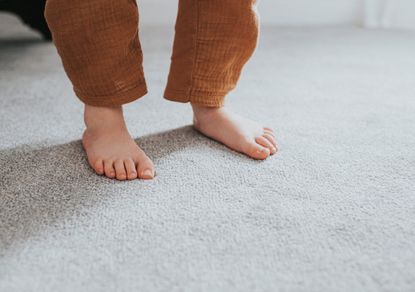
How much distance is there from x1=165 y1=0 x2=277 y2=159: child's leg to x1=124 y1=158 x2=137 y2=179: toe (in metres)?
0.16

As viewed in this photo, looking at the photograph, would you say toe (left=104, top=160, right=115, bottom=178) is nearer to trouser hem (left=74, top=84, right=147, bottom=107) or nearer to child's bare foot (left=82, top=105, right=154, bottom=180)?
child's bare foot (left=82, top=105, right=154, bottom=180)

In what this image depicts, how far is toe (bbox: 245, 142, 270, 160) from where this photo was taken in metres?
0.75

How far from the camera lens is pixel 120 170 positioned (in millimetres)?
685

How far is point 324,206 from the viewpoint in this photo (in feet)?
2.01

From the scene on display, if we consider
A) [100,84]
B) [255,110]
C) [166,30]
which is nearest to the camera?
[100,84]

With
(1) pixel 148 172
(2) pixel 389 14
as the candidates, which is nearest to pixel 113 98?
(1) pixel 148 172

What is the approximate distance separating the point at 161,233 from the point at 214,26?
14.7 inches

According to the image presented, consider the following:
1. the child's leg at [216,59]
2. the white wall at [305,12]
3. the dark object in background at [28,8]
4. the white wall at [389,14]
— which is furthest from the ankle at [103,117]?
the white wall at [389,14]

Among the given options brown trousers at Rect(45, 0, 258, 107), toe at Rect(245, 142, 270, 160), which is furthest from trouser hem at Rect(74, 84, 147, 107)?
toe at Rect(245, 142, 270, 160)

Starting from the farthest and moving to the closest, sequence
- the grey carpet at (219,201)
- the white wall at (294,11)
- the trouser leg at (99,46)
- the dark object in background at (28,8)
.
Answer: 1. the white wall at (294,11)
2. the dark object in background at (28,8)
3. the trouser leg at (99,46)
4. the grey carpet at (219,201)

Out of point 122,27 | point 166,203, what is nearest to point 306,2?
point 122,27

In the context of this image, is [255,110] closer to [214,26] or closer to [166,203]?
[214,26]

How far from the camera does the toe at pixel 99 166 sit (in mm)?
695

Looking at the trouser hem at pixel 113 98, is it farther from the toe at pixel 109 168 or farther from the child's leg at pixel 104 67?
the toe at pixel 109 168
